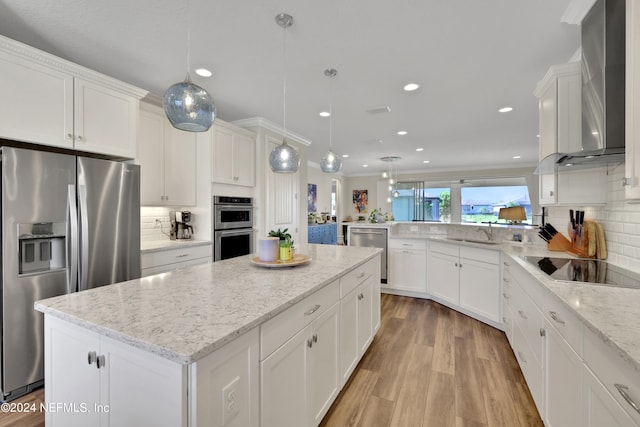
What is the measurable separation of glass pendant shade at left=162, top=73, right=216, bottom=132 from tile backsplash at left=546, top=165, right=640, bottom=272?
2599 mm

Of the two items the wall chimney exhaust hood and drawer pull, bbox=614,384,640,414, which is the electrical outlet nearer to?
drawer pull, bbox=614,384,640,414

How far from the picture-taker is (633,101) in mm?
1242

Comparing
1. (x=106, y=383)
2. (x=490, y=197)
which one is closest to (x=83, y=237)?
(x=106, y=383)

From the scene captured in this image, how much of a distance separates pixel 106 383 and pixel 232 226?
2668 mm

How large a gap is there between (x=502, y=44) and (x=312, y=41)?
1434mm

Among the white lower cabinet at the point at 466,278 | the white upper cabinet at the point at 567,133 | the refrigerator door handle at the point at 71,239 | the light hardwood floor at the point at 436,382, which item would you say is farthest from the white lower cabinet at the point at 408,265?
the refrigerator door handle at the point at 71,239

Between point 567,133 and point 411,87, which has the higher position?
point 411,87

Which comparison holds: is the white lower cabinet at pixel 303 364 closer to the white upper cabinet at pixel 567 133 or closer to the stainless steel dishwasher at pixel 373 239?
the white upper cabinet at pixel 567 133

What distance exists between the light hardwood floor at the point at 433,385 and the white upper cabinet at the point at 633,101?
4.82 feet

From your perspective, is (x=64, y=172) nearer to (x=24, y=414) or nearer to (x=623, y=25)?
(x=24, y=414)

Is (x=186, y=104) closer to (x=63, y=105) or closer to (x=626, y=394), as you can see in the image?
(x=63, y=105)

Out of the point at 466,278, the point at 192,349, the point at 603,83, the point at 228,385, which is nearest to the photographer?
the point at 192,349

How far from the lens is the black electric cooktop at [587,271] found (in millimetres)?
1484

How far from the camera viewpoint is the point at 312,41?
2.07m
